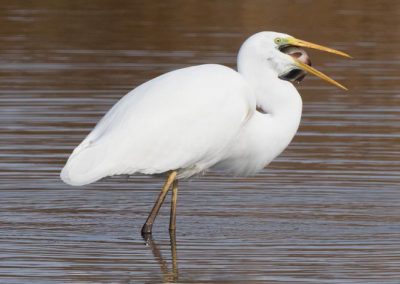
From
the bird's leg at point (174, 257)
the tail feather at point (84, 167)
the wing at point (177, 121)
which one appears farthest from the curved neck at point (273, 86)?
the tail feather at point (84, 167)

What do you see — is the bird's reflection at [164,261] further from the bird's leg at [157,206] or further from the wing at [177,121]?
the wing at [177,121]

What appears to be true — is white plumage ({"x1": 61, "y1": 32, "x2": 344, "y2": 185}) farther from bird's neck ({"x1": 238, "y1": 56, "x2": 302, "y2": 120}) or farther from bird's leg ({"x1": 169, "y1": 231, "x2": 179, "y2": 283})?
bird's leg ({"x1": 169, "y1": 231, "x2": 179, "y2": 283})

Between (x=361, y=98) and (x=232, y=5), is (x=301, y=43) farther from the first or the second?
(x=232, y=5)

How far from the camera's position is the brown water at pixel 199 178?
9.75 metres

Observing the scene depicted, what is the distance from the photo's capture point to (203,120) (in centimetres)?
1055

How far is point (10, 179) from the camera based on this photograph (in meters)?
12.4

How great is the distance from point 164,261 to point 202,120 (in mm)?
1139

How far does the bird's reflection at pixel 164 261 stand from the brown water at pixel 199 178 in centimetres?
3

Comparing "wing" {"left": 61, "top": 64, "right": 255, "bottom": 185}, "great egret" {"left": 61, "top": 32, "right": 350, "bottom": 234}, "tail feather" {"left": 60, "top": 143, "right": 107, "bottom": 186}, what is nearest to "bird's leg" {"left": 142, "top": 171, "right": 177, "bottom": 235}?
"great egret" {"left": 61, "top": 32, "right": 350, "bottom": 234}

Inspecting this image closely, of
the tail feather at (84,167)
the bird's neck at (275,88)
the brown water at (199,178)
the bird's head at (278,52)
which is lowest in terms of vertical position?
the brown water at (199,178)

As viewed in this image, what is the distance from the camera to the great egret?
411 inches

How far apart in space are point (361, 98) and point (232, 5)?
6.82 meters

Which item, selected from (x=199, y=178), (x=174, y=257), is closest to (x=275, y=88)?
(x=174, y=257)

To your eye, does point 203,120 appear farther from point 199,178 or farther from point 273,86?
point 199,178
